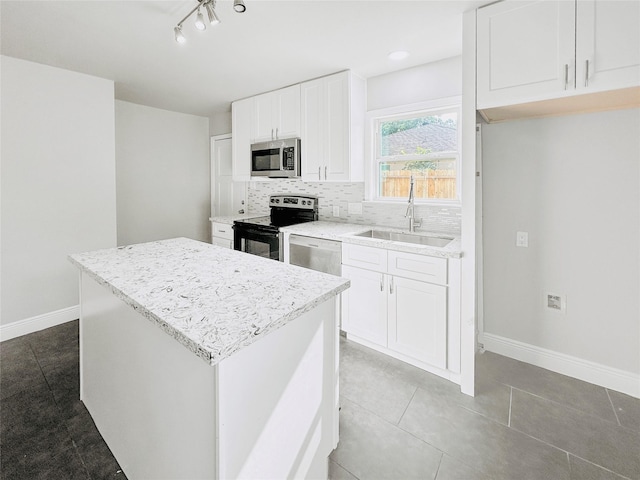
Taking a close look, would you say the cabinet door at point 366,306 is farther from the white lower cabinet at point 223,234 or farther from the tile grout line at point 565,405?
the white lower cabinet at point 223,234

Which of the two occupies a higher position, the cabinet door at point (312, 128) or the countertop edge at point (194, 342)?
the cabinet door at point (312, 128)

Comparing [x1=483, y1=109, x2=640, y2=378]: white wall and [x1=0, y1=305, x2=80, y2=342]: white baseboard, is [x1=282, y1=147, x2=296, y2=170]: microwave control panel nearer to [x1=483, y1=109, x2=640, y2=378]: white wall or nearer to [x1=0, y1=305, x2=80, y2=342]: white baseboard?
[x1=483, y1=109, x2=640, y2=378]: white wall

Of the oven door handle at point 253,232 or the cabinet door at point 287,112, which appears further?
the cabinet door at point 287,112

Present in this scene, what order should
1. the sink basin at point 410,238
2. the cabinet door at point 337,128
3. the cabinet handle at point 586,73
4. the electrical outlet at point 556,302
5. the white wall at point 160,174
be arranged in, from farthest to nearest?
the white wall at point 160,174 < the cabinet door at point 337,128 < the sink basin at point 410,238 < the electrical outlet at point 556,302 < the cabinet handle at point 586,73

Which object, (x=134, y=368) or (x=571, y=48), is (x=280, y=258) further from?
(x=571, y=48)

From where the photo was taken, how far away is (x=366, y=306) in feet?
8.67

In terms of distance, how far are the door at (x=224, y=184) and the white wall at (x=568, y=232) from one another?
10.9 feet

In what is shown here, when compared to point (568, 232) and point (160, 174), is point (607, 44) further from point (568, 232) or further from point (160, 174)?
point (160, 174)

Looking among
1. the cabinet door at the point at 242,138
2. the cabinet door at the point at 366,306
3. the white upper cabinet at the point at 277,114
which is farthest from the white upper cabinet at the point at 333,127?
the cabinet door at the point at 366,306

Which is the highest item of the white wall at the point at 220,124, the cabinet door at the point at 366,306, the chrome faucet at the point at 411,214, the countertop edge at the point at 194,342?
the white wall at the point at 220,124

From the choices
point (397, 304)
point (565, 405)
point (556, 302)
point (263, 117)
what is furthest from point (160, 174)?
point (565, 405)

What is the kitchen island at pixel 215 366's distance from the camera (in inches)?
37.6

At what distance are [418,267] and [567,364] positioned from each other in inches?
50.4

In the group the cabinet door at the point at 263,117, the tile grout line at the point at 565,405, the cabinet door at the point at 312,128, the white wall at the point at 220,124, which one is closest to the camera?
the tile grout line at the point at 565,405
